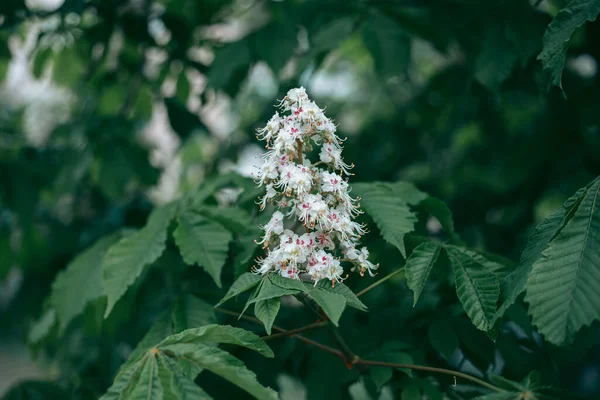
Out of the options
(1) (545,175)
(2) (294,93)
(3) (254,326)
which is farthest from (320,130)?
(1) (545,175)

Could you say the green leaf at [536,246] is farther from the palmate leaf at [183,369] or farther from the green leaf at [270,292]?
the palmate leaf at [183,369]

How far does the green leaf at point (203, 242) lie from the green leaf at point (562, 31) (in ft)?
4.20

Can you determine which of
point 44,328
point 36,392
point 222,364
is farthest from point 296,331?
point 36,392

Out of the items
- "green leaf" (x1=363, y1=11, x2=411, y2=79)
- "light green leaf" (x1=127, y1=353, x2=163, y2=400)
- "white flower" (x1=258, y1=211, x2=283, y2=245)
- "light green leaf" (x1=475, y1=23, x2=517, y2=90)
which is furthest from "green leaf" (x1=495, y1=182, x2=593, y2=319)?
"green leaf" (x1=363, y1=11, x2=411, y2=79)

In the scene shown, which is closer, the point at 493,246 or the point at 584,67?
the point at 493,246

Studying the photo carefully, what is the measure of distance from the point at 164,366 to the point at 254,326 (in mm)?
929

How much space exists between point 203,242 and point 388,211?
2.31 feet

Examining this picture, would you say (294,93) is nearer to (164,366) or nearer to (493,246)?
(164,366)

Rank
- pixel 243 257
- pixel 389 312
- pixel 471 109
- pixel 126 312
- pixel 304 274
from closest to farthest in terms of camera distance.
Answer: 1. pixel 304 274
2. pixel 243 257
3. pixel 389 312
4. pixel 126 312
5. pixel 471 109

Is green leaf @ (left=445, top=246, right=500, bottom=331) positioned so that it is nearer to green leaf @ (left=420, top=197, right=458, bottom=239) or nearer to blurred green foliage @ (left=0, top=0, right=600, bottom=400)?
blurred green foliage @ (left=0, top=0, right=600, bottom=400)

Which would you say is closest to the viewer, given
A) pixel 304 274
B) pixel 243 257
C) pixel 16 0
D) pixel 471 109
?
pixel 304 274

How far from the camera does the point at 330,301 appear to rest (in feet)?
5.19

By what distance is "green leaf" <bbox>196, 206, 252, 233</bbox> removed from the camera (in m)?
2.24

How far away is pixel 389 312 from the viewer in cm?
240
